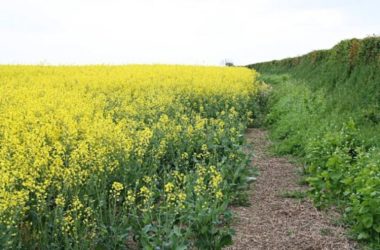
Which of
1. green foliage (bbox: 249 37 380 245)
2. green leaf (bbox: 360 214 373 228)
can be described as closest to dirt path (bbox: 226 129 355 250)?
green foliage (bbox: 249 37 380 245)

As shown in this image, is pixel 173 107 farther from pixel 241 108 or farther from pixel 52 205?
pixel 52 205

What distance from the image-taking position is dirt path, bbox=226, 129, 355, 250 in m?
6.53

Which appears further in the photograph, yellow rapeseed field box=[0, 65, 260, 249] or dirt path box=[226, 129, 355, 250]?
dirt path box=[226, 129, 355, 250]

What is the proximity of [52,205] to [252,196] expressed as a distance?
3.23 meters

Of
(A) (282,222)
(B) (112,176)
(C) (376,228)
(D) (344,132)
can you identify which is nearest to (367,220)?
(C) (376,228)

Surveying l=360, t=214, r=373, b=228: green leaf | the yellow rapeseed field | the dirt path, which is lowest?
the dirt path

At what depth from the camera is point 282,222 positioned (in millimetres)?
7258

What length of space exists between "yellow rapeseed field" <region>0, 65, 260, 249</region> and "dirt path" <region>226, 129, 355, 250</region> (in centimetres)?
34

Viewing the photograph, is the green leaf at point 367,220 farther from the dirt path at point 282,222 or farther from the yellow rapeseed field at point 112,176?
the yellow rapeseed field at point 112,176

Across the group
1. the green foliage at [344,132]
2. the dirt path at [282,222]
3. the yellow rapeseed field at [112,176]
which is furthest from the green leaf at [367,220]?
the yellow rapeseed field at [112,176]

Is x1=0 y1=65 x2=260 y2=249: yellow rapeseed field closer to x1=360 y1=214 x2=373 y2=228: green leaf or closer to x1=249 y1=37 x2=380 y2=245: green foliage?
x1=249 y1=37 x2=380 y2=245: green foliage

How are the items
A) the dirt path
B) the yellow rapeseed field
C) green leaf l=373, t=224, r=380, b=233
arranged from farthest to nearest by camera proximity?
the dirt path, green leaf l=373, t=224, r=380, b=233, the yellow rapeseed field

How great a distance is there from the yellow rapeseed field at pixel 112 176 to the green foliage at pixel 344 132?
1272 millimetres

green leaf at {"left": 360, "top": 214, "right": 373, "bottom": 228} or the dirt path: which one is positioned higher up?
green leaf at {"left": 360, "top": 214, "right": 373, "bottom": 228}
